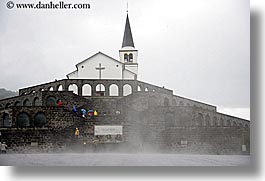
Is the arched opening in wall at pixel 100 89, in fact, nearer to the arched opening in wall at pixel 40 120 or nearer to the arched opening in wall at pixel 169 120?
the arched opening in wall at pixel 40 120

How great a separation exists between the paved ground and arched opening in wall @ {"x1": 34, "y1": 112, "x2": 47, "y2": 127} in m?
0.45

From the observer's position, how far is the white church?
666 cm

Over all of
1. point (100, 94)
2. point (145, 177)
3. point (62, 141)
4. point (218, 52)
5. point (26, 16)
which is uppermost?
point (26, 16)

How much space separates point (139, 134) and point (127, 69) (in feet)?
2.83

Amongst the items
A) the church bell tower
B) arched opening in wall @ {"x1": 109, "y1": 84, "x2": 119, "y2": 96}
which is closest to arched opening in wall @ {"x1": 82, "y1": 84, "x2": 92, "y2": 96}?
A: arched opening in wall @ {"x1": 109, "y1": 84, "x2": 119, "y2": 96}

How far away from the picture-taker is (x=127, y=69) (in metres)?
6.85

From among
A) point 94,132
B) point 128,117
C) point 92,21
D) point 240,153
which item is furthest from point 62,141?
point 240,153

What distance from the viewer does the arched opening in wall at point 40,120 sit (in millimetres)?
6859

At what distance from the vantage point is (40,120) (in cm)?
688

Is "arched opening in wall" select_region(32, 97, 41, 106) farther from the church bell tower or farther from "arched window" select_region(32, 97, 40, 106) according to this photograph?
the church bell tower

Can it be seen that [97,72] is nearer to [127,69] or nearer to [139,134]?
[127,69]

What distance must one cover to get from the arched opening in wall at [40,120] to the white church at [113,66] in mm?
638

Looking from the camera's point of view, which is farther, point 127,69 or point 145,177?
point 127,69

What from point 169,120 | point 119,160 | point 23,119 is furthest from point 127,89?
point 23,119
